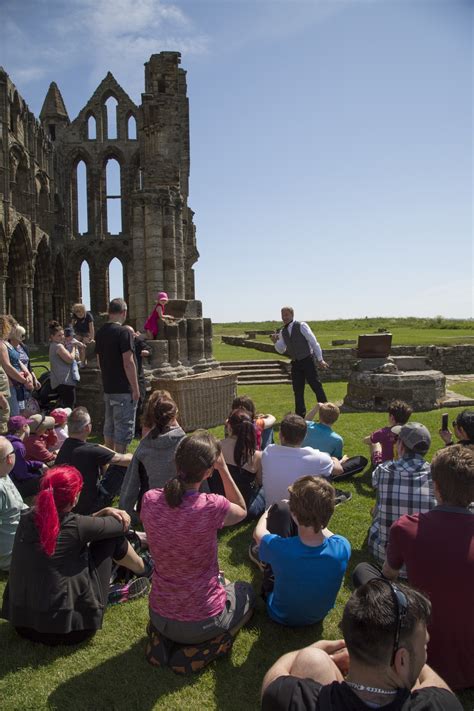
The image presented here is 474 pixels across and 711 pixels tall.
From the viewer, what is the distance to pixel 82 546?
3.10 m

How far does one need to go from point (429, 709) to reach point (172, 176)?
41.6ft

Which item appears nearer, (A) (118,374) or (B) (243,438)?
(B) (243,438)

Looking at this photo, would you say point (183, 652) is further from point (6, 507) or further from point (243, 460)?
point (243, 460)

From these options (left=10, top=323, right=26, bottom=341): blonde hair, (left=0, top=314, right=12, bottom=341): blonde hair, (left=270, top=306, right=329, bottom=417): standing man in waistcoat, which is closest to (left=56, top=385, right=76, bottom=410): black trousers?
(left=10, top=323, right=26, bottom=341): blonde hair

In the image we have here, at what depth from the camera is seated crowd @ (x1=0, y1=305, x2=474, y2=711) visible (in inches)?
67.5

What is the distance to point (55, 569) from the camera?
119 inches

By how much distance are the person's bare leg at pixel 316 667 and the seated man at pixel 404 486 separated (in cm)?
188

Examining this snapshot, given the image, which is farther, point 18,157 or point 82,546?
point 18,157

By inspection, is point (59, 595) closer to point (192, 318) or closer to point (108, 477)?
point (108, 477)

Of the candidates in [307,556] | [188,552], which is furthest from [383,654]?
[188,552]

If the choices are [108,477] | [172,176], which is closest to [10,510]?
[108,477]

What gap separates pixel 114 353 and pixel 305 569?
13.3ft

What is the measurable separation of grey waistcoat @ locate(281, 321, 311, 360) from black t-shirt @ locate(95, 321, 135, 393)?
290cm

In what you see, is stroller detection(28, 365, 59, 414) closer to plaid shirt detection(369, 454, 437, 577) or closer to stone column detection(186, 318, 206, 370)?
stone column detection(186, 318, 206, 370)
